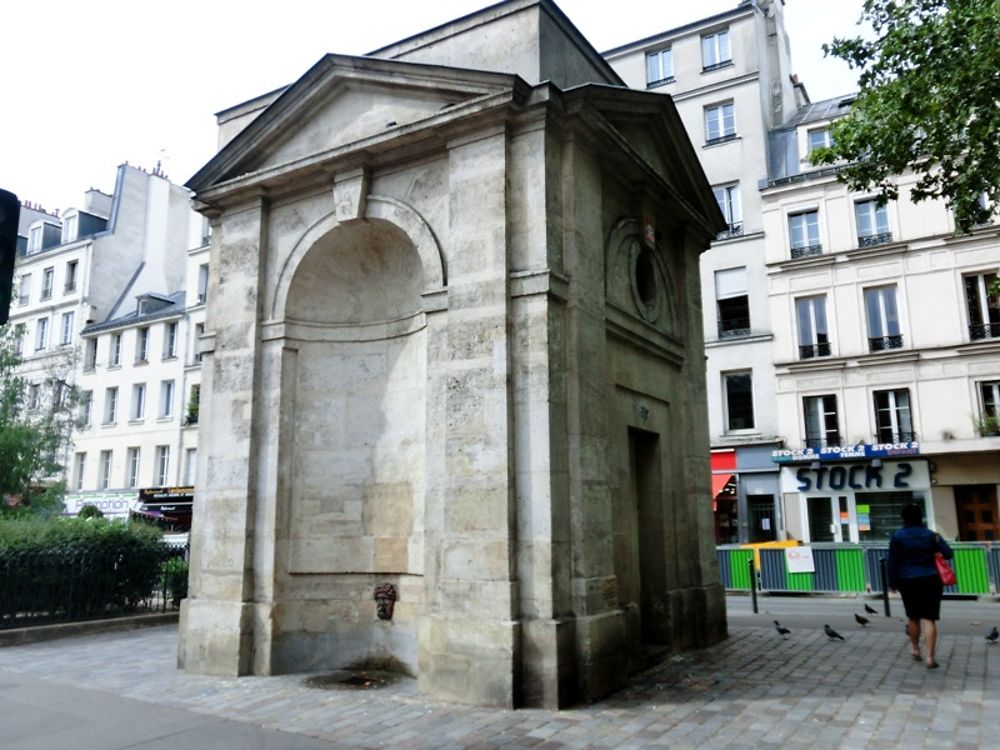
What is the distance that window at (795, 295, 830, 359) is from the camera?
28.0m

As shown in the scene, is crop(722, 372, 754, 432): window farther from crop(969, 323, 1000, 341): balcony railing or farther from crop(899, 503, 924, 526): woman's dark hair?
crop(899, 503, 924, 526): woman's dark hair

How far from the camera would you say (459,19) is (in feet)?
32.4

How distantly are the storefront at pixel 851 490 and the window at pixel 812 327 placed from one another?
11.3 feet

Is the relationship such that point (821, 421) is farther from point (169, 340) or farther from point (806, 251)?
point (169, 340)

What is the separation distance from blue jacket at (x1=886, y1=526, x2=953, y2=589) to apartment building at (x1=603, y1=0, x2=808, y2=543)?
1922cm

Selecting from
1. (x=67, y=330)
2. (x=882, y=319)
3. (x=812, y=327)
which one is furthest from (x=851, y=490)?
(x=67, y=330)

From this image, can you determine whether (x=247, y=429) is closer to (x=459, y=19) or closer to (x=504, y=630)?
(x=504, y=630)

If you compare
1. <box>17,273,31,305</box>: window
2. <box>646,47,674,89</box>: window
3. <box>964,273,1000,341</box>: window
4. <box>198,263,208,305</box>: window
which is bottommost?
<box>964,273,1000,341</box>: window

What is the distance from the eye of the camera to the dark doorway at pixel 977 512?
25.0m

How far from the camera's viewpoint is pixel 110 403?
39969mm

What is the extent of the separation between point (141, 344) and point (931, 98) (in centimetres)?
3552

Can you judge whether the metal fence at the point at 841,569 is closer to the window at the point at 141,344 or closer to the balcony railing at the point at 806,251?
the balcony railing at the point at 806,251

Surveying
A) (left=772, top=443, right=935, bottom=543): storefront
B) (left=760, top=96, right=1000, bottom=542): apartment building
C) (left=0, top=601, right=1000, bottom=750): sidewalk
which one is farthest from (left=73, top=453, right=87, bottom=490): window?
(left=0, top=601, right=1000, bottom=750): sidewalk

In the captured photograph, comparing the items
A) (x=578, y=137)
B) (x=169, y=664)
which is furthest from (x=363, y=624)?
(x=578, y=137)
